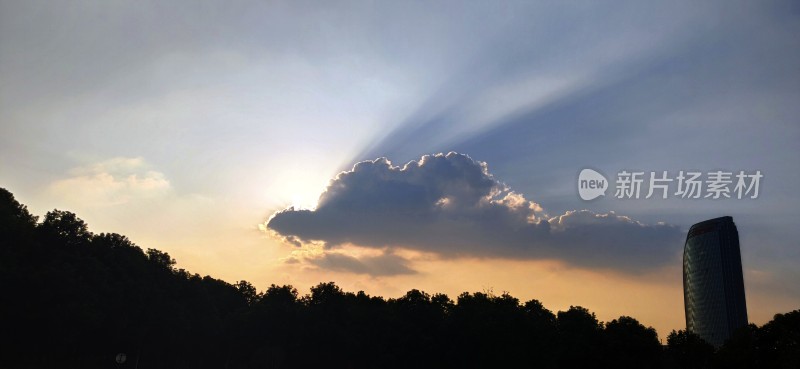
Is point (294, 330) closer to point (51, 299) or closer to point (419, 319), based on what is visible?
point (419, 319)

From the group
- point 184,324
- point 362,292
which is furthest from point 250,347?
point 362,292

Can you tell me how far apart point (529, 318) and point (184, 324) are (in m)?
51.7

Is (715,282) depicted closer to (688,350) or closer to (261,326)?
(688,350)

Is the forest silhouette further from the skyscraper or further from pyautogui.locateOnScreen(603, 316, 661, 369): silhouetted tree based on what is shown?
the skyscraper

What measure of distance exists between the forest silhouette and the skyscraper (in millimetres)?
96145

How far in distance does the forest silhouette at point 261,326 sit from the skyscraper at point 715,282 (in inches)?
3785

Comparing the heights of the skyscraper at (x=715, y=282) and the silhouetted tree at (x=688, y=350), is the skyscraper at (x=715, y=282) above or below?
above

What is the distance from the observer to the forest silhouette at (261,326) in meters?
58.4

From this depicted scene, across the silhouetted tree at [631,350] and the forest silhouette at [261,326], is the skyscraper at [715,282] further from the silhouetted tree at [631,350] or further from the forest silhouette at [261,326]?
the silhouetted tree at [631,350]

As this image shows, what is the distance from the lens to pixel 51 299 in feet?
194

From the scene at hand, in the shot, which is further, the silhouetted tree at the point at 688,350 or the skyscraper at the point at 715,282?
the skyscraper at the point at 715,282

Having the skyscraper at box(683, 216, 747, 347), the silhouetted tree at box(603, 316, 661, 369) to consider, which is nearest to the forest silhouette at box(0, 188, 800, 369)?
the silhouetted tree at box(603, 316, 661, 369)

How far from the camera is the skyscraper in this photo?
16438cm

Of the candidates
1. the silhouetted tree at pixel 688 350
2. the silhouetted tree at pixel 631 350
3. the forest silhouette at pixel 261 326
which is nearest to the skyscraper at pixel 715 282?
the forest silhouette at pixel 261 326
